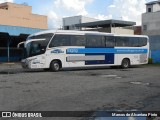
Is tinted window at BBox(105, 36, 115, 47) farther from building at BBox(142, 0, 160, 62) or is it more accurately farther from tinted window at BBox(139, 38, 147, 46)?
building at BBox(142, 0, 160, 62)

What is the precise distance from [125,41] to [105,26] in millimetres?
22203

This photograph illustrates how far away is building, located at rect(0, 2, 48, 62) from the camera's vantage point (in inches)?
1588

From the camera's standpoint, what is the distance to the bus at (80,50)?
24531mm

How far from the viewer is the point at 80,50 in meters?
26.4

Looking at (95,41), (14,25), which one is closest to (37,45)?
(95,41)

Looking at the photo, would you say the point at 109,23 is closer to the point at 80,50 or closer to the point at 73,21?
the point at 80,50

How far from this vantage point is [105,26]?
5169cm

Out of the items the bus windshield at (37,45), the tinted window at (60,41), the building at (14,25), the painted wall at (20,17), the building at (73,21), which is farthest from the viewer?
the building at (73,21)

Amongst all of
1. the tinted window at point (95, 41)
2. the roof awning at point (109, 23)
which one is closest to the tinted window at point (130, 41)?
the tinted window at point (95, 41)

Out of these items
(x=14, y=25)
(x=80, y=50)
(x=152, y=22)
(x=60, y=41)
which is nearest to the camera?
(x=60, y=41)

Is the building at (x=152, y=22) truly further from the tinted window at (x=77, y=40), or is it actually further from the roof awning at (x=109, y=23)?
the tinted window at (x=77, y=40)

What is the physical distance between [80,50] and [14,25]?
17393 mm

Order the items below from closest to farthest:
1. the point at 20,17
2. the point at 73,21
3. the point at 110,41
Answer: the point at 110,41 → the point at 20,17 → the point at 73,21

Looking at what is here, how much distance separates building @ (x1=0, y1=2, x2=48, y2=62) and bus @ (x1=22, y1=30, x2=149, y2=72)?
50.3ft
